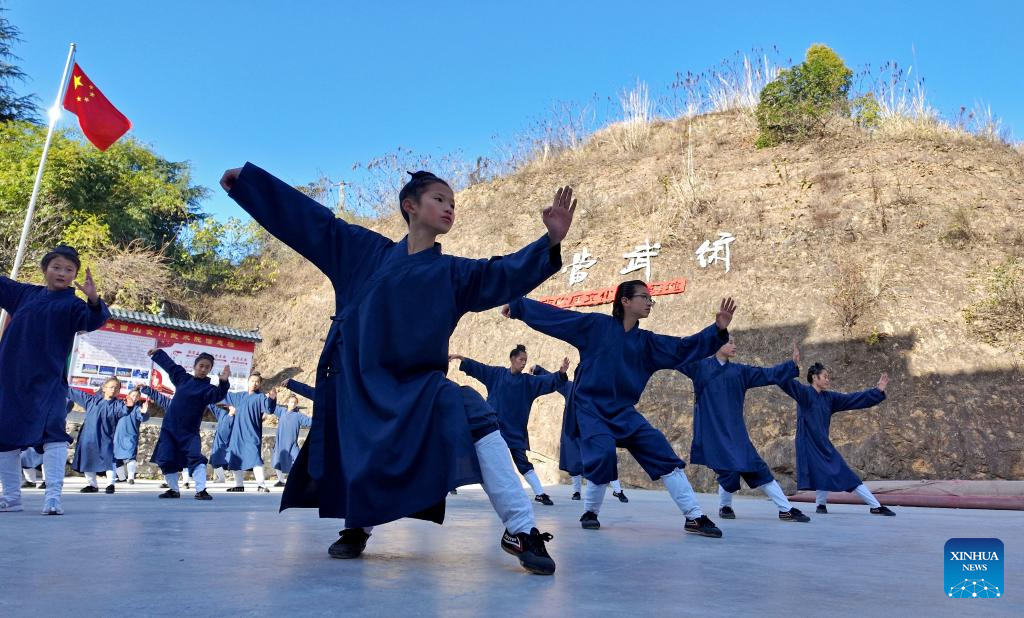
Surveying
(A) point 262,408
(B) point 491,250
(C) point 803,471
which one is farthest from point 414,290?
(B) point 491,250

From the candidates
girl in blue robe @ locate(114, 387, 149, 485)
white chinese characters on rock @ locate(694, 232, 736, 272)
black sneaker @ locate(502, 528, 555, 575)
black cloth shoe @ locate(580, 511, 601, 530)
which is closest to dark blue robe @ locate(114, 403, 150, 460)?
girl in blue robe @ locate(114, 387, 149, 485)

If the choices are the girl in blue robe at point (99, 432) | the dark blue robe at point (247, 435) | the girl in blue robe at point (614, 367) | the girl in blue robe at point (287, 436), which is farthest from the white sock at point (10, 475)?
the girl in blue robe at point (287, 436)

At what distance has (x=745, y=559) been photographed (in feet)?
10.6

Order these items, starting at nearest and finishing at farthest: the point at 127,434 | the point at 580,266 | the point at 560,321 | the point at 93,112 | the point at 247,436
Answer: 1. the point at 560,321
2. the point at 127,434
3. the point at 247,436
4. the point at 93,112
5. the point at 580,266

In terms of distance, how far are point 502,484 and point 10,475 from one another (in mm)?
3701

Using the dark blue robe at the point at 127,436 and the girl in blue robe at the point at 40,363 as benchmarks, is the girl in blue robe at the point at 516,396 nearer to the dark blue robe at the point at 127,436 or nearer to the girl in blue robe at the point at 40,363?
the girl in blue robe at the point at 40,363

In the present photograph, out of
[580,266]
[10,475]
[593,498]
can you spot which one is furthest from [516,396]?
[580,266]

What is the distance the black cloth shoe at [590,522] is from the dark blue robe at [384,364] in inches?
80.9

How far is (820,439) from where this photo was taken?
7.77 m

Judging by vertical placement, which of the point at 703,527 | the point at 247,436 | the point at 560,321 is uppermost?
the point at 560,321

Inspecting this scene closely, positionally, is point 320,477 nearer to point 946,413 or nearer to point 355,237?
point 355,237

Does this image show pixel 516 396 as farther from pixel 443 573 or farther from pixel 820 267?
pixel 820 267

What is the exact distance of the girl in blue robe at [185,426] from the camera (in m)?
7.54

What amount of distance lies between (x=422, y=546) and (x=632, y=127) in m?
19.6
